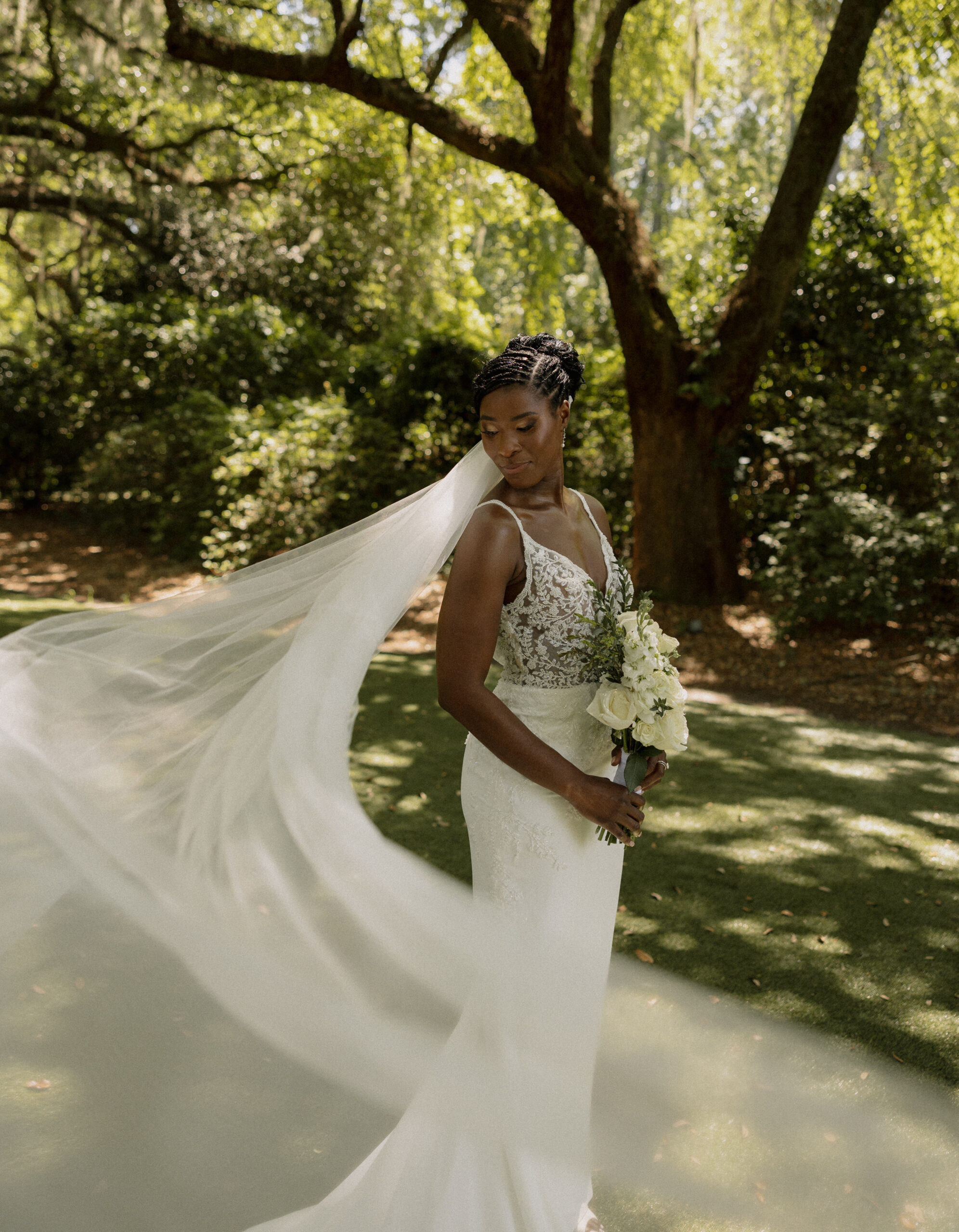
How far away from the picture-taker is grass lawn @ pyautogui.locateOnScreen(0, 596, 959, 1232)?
2160 mm

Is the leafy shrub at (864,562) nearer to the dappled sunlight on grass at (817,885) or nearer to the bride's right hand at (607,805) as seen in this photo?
the dappled sunlight on grass at (817,885)

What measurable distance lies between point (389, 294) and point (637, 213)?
740 cm

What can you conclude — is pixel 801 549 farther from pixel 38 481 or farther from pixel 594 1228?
pixel 38 481

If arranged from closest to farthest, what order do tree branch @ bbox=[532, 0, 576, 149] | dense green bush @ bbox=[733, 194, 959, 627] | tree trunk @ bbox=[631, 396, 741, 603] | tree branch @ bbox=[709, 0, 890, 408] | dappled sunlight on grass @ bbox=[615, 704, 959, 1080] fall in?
dappled sunlight on grass @ bbox=[615, 704, 959, 1080]
tree branch @ bbox=[532, 0, 576, 149]
tree branch @ bbox=[709, 0, 890, 408]
dense green bush @ bbox=[733, 194, 959, 627]
tree trunk @ bbox=[631, 396, 741, 603]

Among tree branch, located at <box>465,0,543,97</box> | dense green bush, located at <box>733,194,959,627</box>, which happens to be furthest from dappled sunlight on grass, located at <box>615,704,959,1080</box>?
tree branch, located at <box>465,0,543,97</box>

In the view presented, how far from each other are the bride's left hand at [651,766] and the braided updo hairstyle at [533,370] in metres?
0.88

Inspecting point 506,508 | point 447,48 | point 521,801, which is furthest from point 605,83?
point 521,801

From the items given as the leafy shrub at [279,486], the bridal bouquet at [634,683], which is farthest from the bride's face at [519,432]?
the leafy shrub at [279,486]

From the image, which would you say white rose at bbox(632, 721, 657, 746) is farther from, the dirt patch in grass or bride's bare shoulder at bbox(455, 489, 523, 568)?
the dirt patch in grass

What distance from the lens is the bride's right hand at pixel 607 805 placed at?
6.95 ft

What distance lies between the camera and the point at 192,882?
92.4 inches

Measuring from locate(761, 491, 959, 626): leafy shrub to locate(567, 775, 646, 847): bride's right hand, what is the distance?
25.8 feet

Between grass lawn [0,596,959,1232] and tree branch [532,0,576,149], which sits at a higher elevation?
tree branch [532,0,576,149]

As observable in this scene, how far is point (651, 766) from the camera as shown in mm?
2404
